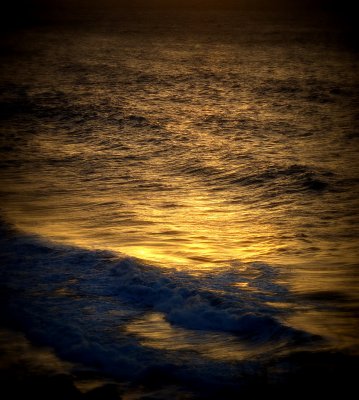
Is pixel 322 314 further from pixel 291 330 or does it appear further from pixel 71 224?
pixel 71 224

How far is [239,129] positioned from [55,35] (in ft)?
151

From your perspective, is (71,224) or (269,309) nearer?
(269,309)

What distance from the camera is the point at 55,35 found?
6006 centimetres

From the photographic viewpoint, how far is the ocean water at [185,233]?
564cm

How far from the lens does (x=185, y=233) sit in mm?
9227

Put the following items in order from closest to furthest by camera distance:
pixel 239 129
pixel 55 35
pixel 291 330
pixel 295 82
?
pixel 291 330 → pixel 239 129 → pixel 295 82 → pixel 55 35

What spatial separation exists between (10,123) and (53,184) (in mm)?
7823

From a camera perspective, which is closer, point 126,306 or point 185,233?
point 126,306

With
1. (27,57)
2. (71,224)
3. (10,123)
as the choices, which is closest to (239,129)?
(10,123)

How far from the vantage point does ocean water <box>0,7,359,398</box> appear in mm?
5637

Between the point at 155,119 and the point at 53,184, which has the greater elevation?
the point at 155,119

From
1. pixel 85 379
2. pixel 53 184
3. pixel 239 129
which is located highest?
pixel 239 129

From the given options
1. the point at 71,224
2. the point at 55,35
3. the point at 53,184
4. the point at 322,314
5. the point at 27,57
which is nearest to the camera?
the point at 322,314

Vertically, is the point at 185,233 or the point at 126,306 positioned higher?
the point at 185,233
